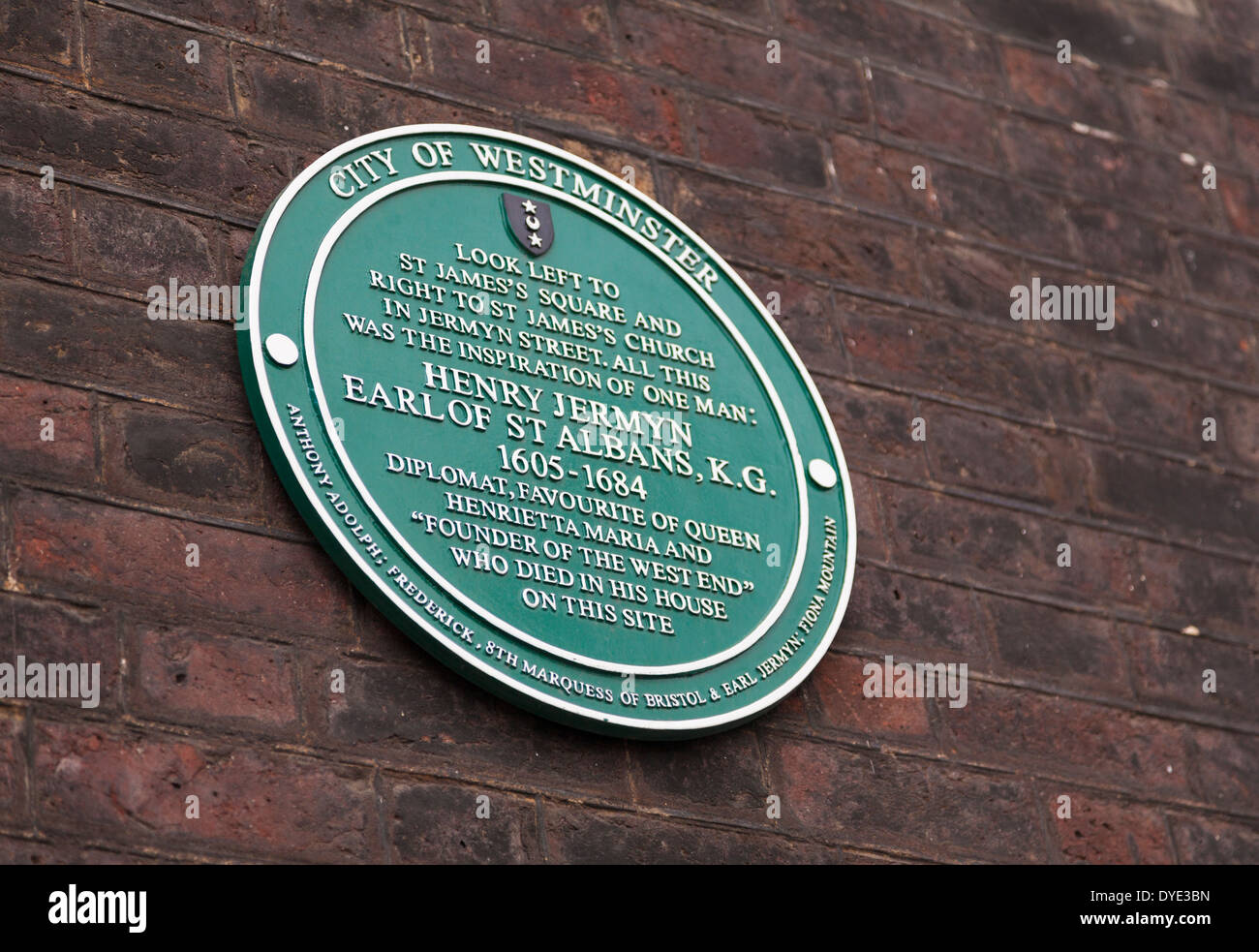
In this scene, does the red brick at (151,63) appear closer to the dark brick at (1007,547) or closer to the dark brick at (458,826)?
the dark brick at (458,826)

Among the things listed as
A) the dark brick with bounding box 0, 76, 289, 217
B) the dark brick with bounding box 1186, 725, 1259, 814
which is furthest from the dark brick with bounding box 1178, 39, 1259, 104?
the dark brick with bounding box 0, 76, 289, 217

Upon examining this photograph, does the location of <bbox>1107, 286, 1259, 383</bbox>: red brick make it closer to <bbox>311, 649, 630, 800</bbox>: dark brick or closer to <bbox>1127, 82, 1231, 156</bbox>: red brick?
<bbox>1127, 82, 1231, 156</bbox>: red brick

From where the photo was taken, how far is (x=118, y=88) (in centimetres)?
549

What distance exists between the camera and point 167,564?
491cm

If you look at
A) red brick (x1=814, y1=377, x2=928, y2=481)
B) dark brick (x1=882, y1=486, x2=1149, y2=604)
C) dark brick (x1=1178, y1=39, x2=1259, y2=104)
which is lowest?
dark brick (x1=882, y1=486, x2=1149, y2=604)

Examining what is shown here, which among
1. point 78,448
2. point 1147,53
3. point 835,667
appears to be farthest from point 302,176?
point 1147,53

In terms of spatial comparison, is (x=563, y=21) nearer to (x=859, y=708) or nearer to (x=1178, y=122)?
(x=859, y=708)

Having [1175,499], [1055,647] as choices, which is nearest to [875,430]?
[1055,647]

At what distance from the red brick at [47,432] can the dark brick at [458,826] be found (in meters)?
1.12

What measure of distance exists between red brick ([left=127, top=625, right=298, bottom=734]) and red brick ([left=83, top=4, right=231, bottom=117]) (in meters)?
1.59

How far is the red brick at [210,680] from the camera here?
4.77m

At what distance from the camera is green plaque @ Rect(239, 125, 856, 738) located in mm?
5164

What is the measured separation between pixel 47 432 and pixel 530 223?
5.23ft
